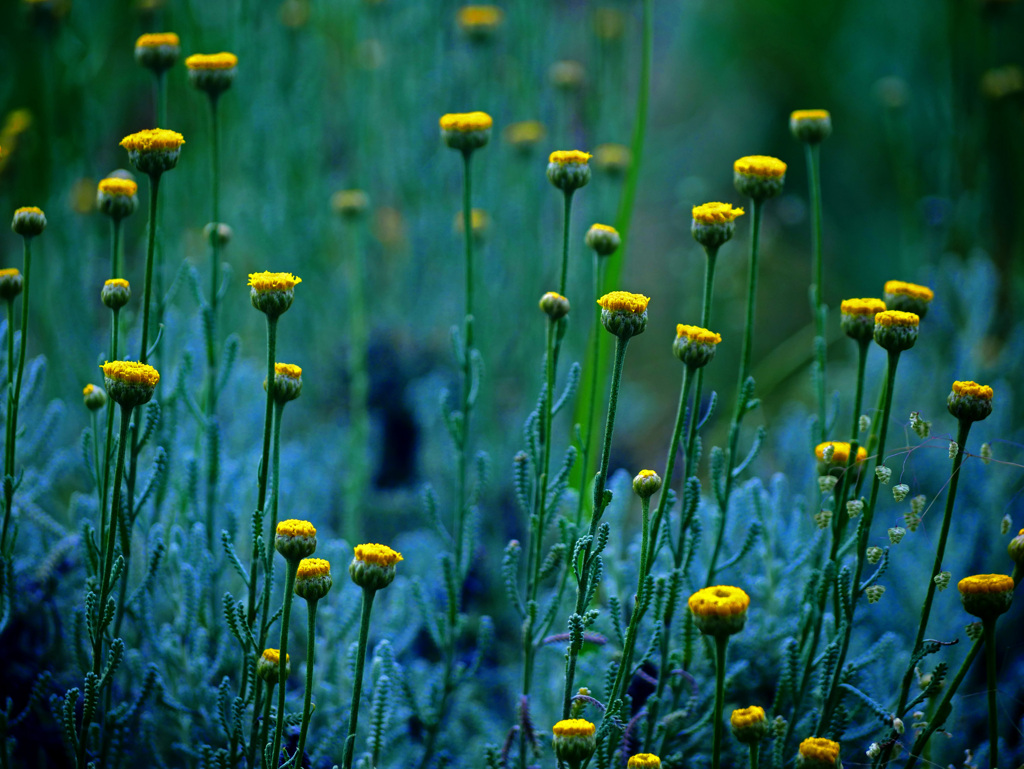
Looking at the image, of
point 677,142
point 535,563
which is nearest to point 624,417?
point 535,563

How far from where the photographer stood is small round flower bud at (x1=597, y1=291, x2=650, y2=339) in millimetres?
715

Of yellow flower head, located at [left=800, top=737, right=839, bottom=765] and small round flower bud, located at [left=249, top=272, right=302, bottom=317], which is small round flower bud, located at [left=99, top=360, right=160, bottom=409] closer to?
small round flower bud, located at [left=249, top=272, right=302, bottom=317]

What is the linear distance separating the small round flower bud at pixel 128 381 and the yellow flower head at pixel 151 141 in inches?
8.1

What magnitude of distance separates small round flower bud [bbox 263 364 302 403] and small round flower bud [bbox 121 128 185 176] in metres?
0.22

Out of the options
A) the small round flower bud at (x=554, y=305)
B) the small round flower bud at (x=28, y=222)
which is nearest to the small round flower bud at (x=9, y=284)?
the small round flower bud at (x=28, y=222)

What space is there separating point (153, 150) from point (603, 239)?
1.48 ft

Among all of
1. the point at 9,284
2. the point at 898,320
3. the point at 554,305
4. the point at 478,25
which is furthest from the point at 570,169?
the point at 478,25

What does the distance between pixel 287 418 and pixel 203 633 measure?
888 mm

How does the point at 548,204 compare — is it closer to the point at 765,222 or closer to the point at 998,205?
the point at 765,222

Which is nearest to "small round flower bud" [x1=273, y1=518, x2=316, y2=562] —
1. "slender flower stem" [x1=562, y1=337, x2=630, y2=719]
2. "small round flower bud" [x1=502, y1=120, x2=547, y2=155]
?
"slender flower stem" [x1=562, y1=337, x2=630, y2=719]

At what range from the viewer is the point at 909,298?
0.85 meters

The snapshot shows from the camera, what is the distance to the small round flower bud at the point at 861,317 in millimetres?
775

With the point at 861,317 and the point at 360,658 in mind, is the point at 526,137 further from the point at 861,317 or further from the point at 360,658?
the point at 360,658

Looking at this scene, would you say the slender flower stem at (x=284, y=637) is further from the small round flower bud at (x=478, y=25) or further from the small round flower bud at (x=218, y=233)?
the small round flower bud at (x=478, y=25)
